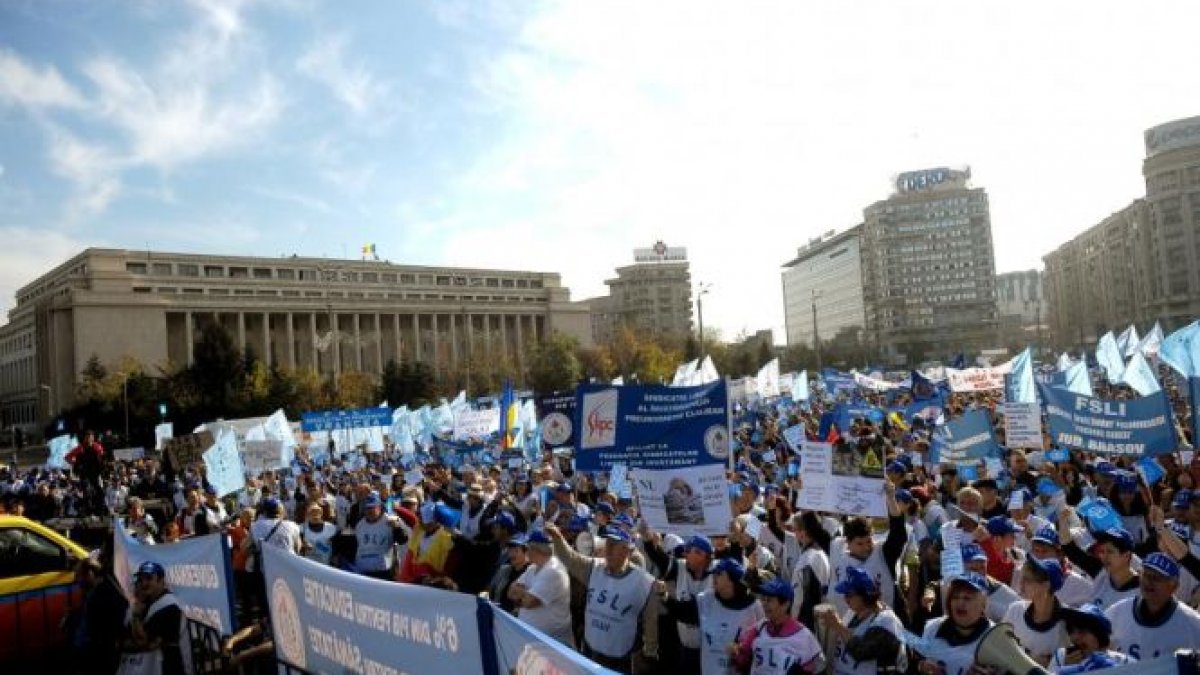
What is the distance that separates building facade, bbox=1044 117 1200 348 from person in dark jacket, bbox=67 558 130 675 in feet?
349

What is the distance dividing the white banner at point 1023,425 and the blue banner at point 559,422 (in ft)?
21.8

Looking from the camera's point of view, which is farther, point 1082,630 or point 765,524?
point 765,524

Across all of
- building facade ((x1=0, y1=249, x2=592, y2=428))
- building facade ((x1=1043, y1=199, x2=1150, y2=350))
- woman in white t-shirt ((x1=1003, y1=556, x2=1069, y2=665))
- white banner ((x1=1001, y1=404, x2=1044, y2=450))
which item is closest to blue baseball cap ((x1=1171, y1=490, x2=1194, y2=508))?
woman in white t-shirt ((x1=1003, y1=556, x2=1069, y2=665))

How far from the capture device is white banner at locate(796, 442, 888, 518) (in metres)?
7.72

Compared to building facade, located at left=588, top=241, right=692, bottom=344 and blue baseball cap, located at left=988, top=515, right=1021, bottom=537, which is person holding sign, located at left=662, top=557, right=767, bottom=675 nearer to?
blue baseball cap, located at left=988, top=515, right=1021, bottom=537

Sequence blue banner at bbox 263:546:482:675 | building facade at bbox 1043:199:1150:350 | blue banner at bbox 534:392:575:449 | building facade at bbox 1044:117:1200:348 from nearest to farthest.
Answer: blue banner at bbox 263:546:482:675 < blue banner at bbox 534:392:575:449 < building facade at bbox 1044:117:1200:348 < building facade at bbox 1043:199:1150:350

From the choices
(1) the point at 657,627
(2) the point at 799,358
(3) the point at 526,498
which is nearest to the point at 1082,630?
(1) the point at 657,627

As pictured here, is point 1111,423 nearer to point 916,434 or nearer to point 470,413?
point 916,434

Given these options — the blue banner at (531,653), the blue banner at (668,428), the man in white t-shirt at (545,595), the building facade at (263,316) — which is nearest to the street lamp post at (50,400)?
the building facade at (263,316)

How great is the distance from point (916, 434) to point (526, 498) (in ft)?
33.1

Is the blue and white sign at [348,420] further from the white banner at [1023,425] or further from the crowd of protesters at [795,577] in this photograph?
the white banner at [1023,425]

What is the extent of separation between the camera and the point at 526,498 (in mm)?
13555

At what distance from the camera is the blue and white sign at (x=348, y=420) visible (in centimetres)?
2970

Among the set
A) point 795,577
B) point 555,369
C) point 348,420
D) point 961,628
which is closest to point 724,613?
point 795,577
